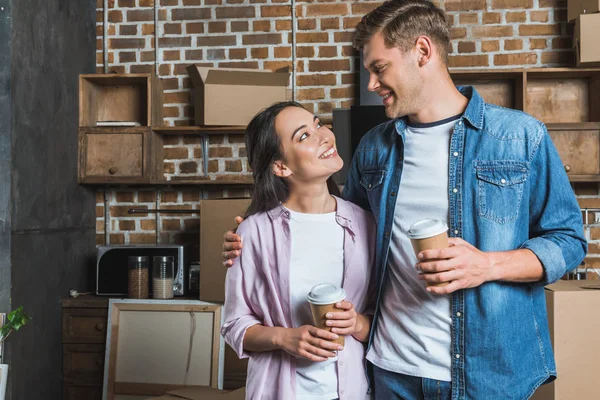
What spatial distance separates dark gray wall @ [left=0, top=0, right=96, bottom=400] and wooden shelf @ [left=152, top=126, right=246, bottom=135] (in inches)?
19.6

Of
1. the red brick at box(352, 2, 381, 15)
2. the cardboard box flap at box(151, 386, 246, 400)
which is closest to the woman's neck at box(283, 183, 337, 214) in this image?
the cardboard box flap at box(151, 386, 246, 400)

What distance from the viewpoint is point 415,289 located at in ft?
4.25

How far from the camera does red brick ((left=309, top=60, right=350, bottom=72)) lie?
11.1ft

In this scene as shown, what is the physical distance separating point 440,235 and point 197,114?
2.37 meters

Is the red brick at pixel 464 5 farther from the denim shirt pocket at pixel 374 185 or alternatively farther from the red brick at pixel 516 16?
the denim shirt pocket at pixel 374 185

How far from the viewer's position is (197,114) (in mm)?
3238

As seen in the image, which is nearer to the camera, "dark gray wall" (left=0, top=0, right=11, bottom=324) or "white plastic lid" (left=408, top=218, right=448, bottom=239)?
"white plastic lid" (left=408, top=218, right=448, bottom=239)

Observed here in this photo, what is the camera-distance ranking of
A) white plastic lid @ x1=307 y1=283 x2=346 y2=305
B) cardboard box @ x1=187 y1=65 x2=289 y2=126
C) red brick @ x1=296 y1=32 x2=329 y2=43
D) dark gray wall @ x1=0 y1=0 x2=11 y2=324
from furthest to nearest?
red brick @ x1=296 y1=32 x2=329 y2=43, cardboard box @ x1=187 y1=65 x2=289 y2=126, dark gray wall @ x1=0 y1=0 x2=11 y2=324, white plastic lid @ x1=307 y1=283 x2=346 y2=305

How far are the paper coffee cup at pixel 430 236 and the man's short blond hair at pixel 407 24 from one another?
0.49m

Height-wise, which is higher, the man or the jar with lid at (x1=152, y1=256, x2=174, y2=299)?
→ the man

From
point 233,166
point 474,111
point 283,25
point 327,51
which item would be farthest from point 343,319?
point 283,25

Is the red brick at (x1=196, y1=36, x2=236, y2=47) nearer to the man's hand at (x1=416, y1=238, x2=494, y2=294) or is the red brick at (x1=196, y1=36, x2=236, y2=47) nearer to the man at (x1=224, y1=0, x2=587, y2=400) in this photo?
the man at (x1=224, y1=0, x2=587, y2=400)

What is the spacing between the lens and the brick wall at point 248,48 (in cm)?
329

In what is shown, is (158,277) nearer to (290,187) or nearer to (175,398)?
(175,398)
